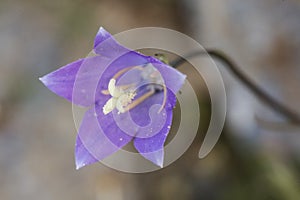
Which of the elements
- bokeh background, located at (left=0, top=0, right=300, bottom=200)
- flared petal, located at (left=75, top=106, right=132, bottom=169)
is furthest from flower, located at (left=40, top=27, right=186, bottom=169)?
bokeh background, located at (left=0, top=0, right=300, bottom=200)

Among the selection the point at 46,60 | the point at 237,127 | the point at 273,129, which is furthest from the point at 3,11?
the point at 273,129

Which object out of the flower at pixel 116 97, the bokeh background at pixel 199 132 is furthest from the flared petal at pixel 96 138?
the bokeh background at pixel 199 132

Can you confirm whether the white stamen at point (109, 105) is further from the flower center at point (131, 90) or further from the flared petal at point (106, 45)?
the flared petal at point (106, 45)

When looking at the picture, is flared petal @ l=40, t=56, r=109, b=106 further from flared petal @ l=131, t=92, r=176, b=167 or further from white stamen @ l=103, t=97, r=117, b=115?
flared petal @ l=131, t=92, r=176, b=167

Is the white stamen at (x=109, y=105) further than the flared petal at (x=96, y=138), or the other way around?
the white stamen at (x=109, y=105)

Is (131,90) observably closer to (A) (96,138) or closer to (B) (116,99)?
(B) (116,99)

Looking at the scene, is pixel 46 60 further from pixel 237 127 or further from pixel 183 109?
pixel 237 127
